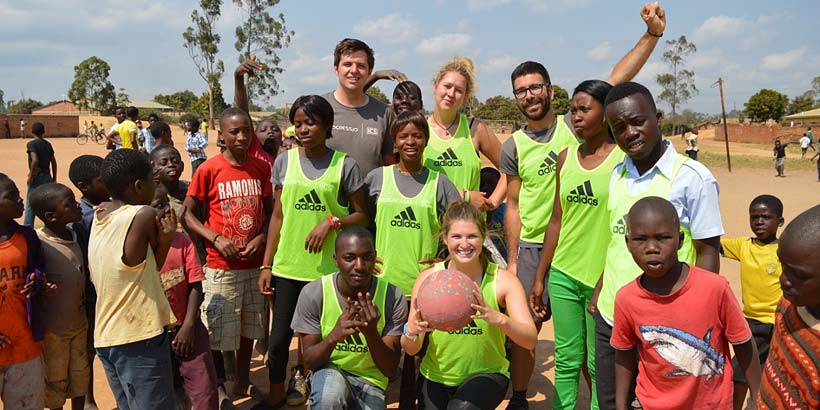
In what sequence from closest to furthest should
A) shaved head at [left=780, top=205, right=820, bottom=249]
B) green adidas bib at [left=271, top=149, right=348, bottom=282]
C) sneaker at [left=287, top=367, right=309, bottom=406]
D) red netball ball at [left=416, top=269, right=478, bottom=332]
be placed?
shaved head at [left=780, top=205, right=820, bottom=249], red netball ball at [left=416, top=269, right=478, bottom=332], green adidas bib at [left=271, top=149, right=348, bottom=282], sneaker at [left=287, top=367, right=309, bottom=406]

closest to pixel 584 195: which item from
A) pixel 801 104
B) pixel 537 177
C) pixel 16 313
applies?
pixel 537 177

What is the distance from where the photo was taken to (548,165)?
3998 millimetres

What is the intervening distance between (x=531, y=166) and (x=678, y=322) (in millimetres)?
1861

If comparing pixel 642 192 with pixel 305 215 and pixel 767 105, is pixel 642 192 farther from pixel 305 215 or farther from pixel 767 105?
pixel 767 105

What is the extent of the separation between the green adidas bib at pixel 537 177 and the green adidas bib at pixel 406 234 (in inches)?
28.1

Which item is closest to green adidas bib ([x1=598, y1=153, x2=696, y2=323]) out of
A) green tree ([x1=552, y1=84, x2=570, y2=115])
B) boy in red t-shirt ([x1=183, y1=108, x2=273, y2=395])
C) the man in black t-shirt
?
boy in red t-shirt ([x1=183, y1=108, x2=273, y2=395])

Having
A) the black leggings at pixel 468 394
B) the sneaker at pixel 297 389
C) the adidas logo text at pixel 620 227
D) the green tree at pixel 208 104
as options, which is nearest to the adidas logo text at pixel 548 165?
the adidas logo text at pixel 620 227

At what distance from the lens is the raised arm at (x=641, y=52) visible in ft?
11.7

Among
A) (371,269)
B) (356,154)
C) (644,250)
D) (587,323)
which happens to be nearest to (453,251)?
(371,269)

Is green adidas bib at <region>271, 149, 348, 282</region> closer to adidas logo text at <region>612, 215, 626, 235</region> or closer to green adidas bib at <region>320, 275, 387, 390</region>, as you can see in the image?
green adidas bib at <region>320, 275, 387, 390</region>

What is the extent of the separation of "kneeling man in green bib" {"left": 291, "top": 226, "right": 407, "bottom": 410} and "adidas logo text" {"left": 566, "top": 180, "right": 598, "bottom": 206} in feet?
3.99

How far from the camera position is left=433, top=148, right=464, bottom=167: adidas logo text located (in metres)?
4.42

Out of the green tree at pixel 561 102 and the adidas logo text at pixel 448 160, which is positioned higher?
the green tree at pixel 561 102

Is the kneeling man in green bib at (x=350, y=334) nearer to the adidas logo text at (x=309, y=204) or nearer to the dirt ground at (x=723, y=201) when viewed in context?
the adidas logo text at (x=309, y=204)
